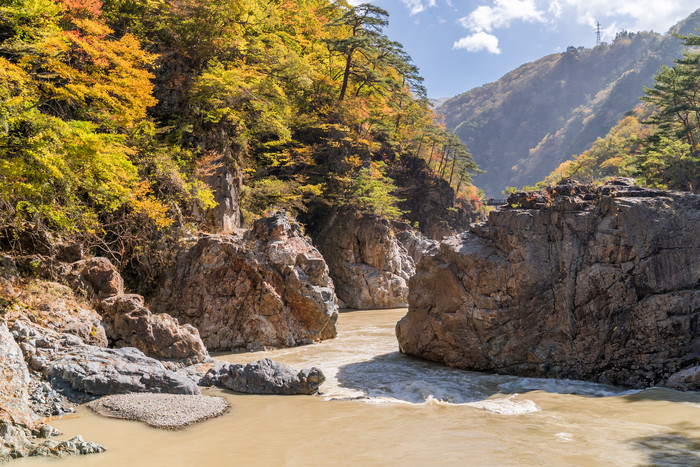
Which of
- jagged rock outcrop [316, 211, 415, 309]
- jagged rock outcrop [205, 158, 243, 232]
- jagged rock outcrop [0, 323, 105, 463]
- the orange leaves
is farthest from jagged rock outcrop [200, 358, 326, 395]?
jagged rock outcrop [316, 211, 415, 309]

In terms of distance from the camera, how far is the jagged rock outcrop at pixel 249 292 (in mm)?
12492

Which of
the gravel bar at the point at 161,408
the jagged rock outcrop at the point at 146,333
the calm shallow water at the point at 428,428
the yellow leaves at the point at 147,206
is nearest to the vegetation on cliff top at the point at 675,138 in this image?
the calm shallow water at the point at 428,428

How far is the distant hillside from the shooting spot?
4803 inches

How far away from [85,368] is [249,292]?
6.24m

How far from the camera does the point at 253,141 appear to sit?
20016mm

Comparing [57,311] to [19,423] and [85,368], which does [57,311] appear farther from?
[19,423]

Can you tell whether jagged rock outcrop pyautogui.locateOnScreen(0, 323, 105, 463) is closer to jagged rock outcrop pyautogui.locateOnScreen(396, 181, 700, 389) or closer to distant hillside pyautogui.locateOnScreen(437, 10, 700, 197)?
jagged rock outcrop pyautogui.locateOnScreen(396, 181, 700, 389)

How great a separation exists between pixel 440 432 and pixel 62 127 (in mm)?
8837

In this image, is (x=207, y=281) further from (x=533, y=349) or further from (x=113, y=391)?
(x=533, y=349)

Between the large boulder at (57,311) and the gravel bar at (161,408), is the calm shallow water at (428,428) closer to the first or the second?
the gravel bar at (161,408)

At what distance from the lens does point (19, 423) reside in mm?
4973

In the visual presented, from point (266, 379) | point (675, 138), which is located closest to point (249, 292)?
point (266, 379)

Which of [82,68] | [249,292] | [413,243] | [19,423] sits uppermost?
[82,68]

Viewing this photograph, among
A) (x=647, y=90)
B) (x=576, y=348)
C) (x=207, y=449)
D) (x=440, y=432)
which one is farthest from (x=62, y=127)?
(x=647, y=90)
